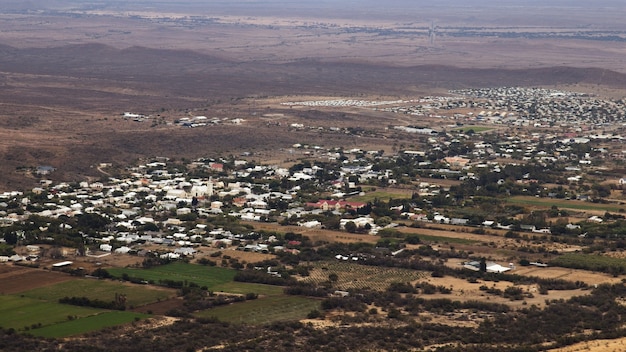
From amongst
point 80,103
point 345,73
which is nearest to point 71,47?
point 345,73

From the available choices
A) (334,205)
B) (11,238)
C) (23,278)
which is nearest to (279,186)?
(334,205)

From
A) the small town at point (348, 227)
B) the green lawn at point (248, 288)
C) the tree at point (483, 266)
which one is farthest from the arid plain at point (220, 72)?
the tree at point (483, 266)

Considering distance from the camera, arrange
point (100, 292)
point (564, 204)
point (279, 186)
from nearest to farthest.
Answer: point (100, 292) < point (564, 204) < point (279, 186)

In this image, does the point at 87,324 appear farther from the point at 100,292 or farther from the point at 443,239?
the point at 443,239

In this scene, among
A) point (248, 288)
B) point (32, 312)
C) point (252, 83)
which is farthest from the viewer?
point (252, 83)

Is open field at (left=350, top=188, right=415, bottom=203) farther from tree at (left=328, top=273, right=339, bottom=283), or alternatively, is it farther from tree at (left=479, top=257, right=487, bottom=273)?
tree at (left=328, top=273, right=339, bottom=283)
